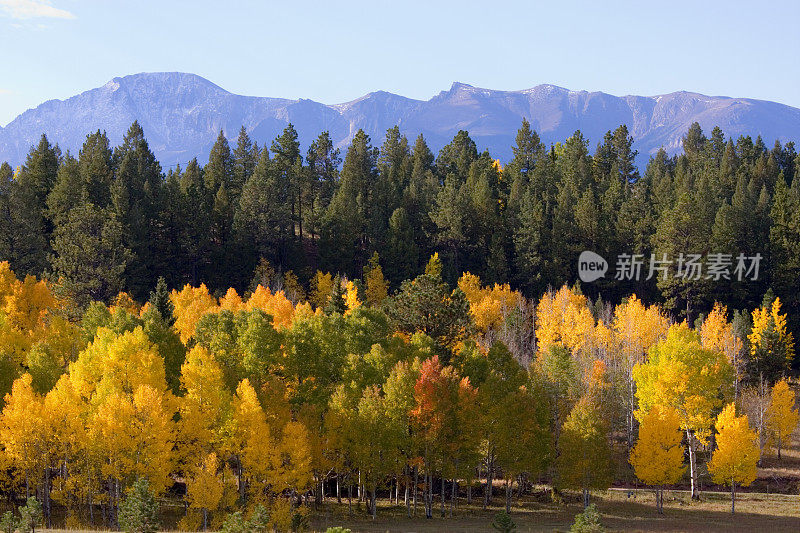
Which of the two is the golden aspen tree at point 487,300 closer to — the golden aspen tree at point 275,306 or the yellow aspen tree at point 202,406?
the golden aspen tree at point 275,306

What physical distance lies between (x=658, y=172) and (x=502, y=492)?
80644mm

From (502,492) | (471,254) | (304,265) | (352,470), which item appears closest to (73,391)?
(352,470)

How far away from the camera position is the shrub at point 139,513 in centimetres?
3316

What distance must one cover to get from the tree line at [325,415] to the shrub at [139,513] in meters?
3.77

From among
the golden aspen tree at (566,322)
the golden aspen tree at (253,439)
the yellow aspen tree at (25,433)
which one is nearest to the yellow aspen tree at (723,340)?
Result: the golden aspen tree at (566,322)

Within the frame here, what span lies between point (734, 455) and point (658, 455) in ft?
20.4

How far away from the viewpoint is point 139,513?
3309cm

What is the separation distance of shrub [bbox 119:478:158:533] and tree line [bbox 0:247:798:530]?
12.4ft

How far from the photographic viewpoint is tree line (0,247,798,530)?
40812mm

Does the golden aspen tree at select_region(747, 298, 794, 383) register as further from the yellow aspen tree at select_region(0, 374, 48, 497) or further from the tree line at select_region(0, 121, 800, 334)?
the yellow aspen tree at select_region(0, 374, 48, 497)

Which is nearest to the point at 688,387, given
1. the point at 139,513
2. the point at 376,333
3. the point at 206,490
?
the point at 376,333

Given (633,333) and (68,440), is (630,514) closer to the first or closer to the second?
(68,440)

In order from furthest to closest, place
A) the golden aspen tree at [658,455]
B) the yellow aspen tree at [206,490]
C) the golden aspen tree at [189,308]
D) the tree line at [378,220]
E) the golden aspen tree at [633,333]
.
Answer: the tree line at [378,220] < the golden aspen tree at [633,333] < the golden aspen tree at [189,308] < the golden aspen tree at [658,455] < the yellow aspen tree at [206,490]

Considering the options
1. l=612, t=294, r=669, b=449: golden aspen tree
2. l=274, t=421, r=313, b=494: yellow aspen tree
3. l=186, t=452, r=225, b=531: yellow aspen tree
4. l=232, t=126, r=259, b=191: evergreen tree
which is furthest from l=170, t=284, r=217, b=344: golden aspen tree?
l=612, t=294, r=669, b=449: golden aspen tree
